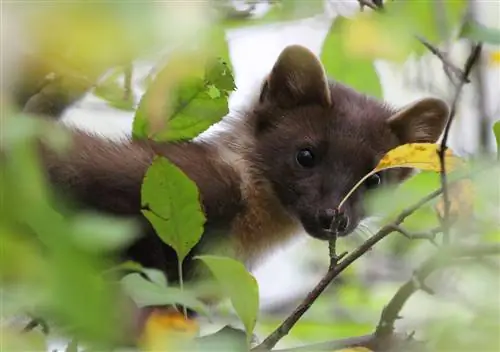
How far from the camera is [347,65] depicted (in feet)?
3.14

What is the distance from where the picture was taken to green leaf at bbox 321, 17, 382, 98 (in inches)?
36.0

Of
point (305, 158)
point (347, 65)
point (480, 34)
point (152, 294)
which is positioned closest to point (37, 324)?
point (152, 294)

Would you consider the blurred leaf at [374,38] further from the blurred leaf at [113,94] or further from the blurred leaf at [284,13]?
the blurred leaf at [113,94]

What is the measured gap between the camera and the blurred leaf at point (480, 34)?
0.54 m

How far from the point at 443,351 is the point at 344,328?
40cm

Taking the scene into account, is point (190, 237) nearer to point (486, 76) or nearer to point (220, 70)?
point (220, 70)

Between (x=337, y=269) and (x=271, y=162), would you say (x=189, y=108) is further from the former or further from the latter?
(x=271, y=162)

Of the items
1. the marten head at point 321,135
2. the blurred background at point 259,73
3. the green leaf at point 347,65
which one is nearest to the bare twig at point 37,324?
the blurred background at point 259,73

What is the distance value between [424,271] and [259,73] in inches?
29.0

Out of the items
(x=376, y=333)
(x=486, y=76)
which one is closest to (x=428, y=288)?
(x=376, y=333)

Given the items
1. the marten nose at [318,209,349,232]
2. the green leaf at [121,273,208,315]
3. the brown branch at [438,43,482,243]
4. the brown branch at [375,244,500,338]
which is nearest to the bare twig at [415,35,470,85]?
the brown branch at [438,43,482,243]

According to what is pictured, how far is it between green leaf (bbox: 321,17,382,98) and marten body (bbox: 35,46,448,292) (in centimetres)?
15

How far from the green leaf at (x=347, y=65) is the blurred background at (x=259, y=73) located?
0.01 m

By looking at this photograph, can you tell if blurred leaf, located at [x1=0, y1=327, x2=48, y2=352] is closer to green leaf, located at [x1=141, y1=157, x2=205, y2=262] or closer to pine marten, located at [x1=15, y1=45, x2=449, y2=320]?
green leaf, located at [x1=141, y1=157, x2=205, y2=262]
